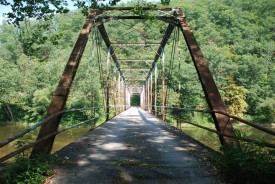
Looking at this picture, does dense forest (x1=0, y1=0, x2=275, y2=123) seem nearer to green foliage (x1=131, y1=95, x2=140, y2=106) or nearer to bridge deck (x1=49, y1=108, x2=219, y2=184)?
bridge deck (x1=49, y1=108, x2=219, y2=184)

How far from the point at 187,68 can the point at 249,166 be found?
49448 millimetres

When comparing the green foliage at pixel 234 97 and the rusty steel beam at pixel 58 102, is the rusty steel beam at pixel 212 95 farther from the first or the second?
the green foliage at pixel 234 97

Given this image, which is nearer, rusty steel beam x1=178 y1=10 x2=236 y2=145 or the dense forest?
rusty steel beam x1=178 y1=10 x2=236 y2=145

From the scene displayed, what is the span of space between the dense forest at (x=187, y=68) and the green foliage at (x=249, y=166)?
72.5 feet

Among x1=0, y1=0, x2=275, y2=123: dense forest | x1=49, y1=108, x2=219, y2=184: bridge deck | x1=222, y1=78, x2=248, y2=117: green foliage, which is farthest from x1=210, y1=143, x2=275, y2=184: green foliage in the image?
x1=222, y1=78, x2=248, y2=117: green foliage

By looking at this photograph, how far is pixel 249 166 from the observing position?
11.9ft

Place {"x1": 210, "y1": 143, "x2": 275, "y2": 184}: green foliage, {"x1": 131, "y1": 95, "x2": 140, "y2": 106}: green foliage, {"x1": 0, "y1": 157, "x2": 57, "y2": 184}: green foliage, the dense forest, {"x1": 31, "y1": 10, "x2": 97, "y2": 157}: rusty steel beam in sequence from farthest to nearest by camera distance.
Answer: {"x1": 131, "y1": 95, "x2": 140, "y2": 106}: green foliage, the dense forest, {"x1": 31, "y1": 10, "x2": 97, "y2": 157}: rusty steel beam, {"x1": 0, "y1": 157, "x2": 57, "y2": 184}: green foliage, {"x1": 210, "y1": 143, "x2": 275, "y2": 184}: green foliage

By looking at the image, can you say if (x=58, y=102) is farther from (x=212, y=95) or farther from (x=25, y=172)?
(x=212, y=95)

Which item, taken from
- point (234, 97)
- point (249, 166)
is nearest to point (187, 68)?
point (234, 97)

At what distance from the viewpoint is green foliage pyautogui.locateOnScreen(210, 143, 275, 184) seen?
3490mm

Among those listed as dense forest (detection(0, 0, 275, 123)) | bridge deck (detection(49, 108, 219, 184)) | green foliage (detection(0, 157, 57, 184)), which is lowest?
bridge deck (detection(49, 108, 219, 184))

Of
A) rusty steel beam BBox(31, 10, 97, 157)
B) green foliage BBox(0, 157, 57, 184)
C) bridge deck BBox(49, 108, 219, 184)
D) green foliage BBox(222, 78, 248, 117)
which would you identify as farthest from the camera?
green foliage BBox(222, 78, 248, 117)

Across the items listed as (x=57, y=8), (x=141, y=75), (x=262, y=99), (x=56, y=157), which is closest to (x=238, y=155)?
(x=56, y=157)

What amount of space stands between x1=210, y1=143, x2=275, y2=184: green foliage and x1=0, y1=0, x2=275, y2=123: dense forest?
2211cm
